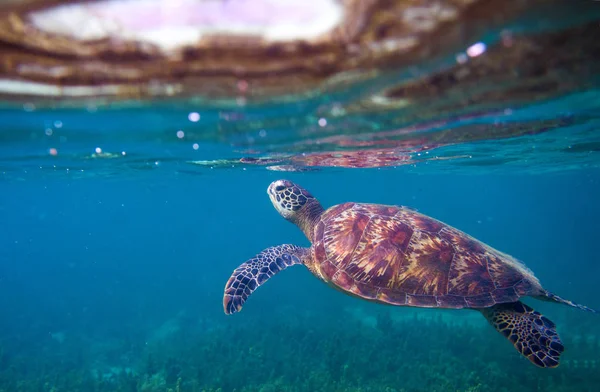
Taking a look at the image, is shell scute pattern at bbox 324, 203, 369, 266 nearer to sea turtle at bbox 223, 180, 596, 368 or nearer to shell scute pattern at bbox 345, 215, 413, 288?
sea turtle at bbox 223, 180, 596, 368

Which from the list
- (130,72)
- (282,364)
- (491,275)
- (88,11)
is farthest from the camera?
(282,364)

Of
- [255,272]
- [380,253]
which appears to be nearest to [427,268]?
[380,253]

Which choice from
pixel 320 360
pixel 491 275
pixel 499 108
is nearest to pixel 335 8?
pixel 491 275

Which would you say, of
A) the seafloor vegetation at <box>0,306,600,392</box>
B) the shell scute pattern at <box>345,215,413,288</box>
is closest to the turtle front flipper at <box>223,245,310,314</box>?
the shell scute pattern at <box>345,215,413,288</box>

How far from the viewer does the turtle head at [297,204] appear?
10.7 m

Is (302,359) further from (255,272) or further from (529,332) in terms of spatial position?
(529,332)

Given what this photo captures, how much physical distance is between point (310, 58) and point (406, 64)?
1790 mm

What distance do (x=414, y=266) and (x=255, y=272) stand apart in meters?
3.88

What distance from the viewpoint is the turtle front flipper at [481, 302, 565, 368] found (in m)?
5.86

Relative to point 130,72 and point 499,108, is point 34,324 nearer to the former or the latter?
point 130,72

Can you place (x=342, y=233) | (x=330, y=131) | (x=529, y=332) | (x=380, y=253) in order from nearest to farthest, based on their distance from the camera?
(x=529, y=332), (x=380, y=253), (x=342, y=233), (x=330, y=131)

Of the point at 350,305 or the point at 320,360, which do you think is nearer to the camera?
the point at 320,360

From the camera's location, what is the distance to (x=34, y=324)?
72.6 feet

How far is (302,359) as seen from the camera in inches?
498
